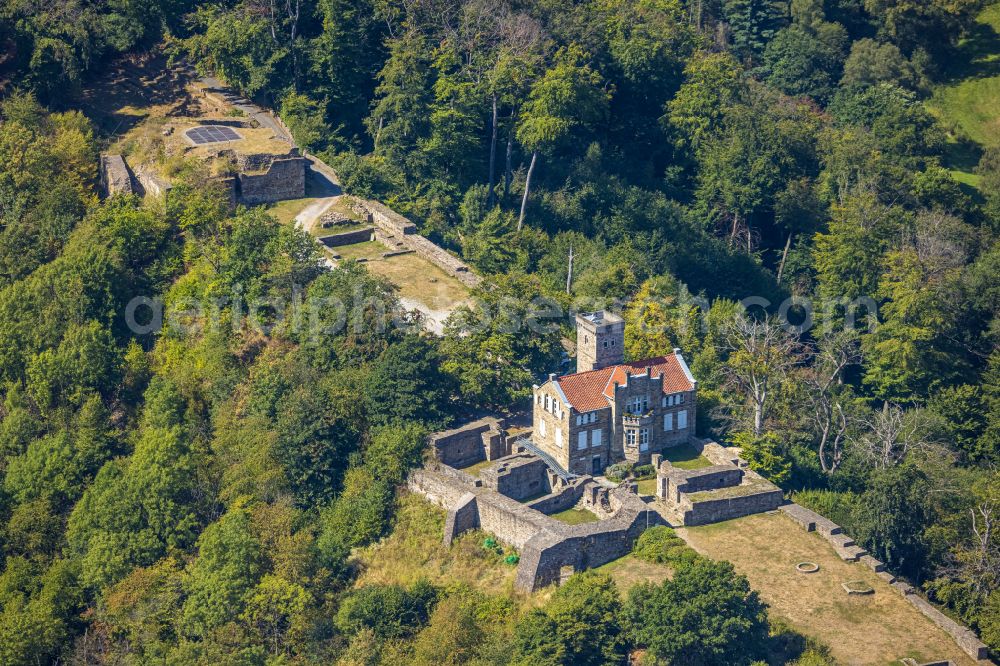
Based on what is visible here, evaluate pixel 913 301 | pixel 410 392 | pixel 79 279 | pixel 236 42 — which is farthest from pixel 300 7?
pixel 913 301

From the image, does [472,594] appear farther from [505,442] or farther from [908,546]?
[908,546]

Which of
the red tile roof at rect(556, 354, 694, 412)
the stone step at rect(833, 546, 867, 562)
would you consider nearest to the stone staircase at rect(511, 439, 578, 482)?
the red tile roof at rect(556, 354, 694, 412)

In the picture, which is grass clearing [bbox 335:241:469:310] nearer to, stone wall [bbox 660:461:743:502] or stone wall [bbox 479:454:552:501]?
stone wall [bbox 479:454:552:501]

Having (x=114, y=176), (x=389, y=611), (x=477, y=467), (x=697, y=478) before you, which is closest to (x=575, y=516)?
(x=477, y=467)

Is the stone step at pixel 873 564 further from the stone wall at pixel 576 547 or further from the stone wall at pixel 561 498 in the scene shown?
the stone wall at pixel 561 498

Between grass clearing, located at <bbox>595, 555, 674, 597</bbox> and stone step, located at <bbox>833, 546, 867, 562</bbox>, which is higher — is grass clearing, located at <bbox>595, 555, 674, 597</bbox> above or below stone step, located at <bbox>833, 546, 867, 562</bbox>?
above

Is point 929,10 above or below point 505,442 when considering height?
above
